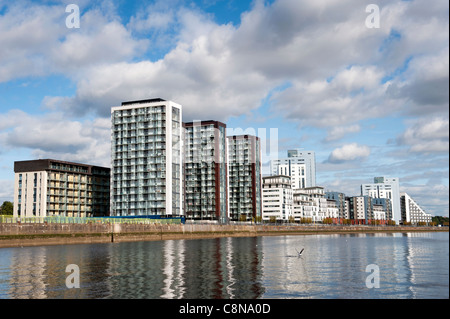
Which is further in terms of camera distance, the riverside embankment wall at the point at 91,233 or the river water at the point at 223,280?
the riverside embankment wall at the point at 91,233

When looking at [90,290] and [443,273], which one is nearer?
[90,290]

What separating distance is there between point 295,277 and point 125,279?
1617 centimetres

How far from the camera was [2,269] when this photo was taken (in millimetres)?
51375

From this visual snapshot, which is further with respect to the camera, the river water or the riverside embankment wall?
the riverside embankment wall

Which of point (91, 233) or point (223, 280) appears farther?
point (91, 233)

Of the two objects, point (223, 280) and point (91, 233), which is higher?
point (91, 233)

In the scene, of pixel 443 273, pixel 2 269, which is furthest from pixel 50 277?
pixel 443 273
